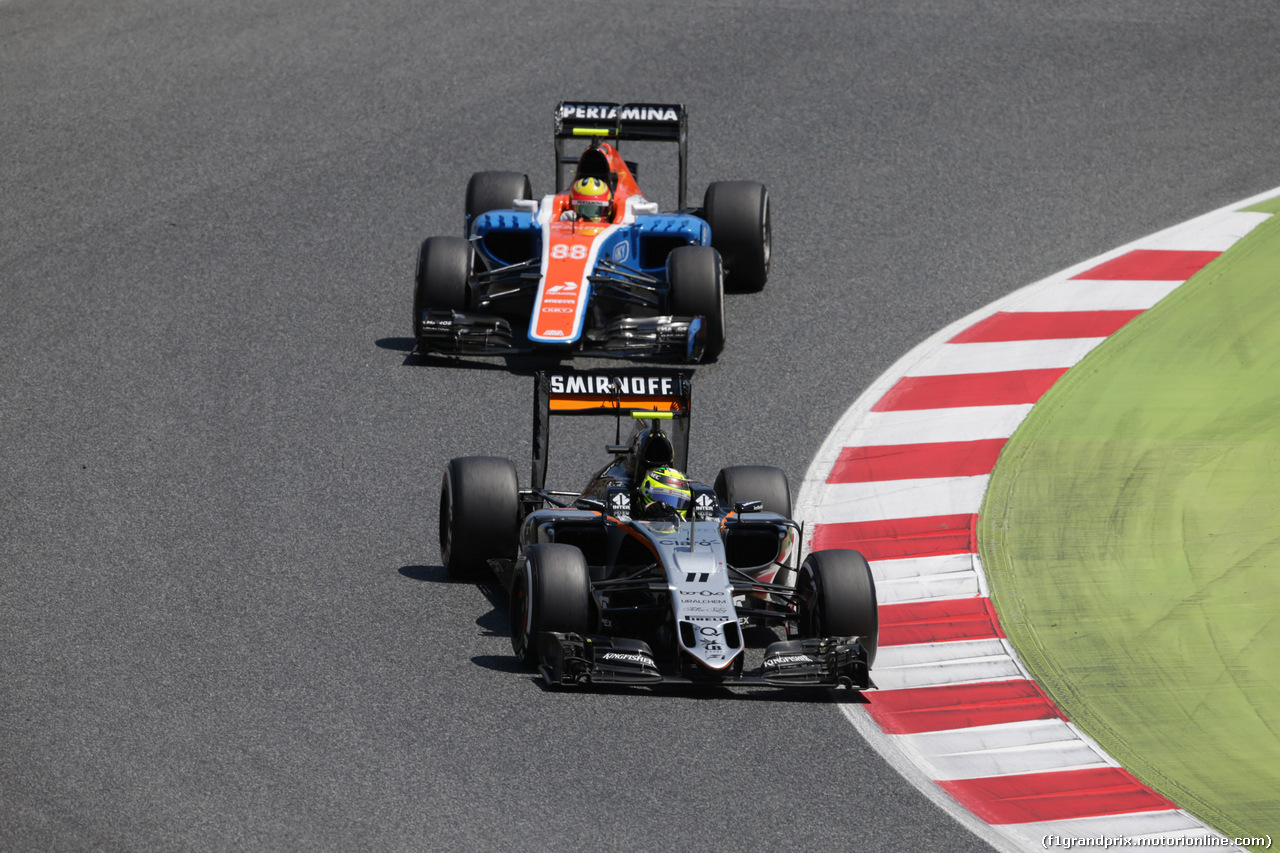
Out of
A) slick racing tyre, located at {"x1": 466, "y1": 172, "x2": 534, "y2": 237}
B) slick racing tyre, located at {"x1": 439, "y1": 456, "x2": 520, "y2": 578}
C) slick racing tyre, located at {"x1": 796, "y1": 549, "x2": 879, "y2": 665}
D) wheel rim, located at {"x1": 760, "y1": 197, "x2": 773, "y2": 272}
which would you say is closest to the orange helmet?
slick racing tyre, located at {"x1": 466, "y1": 172, "x2": 534, "y2": 237}

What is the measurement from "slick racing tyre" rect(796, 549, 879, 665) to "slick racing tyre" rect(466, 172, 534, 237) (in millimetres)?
8181

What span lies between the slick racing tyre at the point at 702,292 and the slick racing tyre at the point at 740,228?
1.57m

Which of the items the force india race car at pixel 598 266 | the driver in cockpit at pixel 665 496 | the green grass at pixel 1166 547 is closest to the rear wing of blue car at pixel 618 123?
the force india race car at pixel 598 266

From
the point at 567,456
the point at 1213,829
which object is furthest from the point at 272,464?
the point at 1213,829

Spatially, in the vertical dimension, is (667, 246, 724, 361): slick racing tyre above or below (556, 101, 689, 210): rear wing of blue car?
below

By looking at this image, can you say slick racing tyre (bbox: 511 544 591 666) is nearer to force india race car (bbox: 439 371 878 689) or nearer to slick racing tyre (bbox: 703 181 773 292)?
force india race car (bbox: 439 371 878 689)

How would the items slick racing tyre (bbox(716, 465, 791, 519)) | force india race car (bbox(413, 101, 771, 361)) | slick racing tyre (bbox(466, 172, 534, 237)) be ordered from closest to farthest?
1. slick racing tyre (bbox(716, 465, 791, 519))
2. force india race car (bbox(413, 101, 771, 361))
3. slick racing tyre (bbox(466, 172, 534, 237))

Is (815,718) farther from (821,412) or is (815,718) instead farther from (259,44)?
(259,44)

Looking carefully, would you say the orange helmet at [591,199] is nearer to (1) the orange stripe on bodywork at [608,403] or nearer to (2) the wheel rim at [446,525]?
(1) the orange stripe on bodywork at [608,403]

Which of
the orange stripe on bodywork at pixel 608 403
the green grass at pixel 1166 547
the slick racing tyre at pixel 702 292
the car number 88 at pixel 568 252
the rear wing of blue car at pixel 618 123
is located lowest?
the green grass at pixel 1166 547

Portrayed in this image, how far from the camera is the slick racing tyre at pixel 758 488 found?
12.1m

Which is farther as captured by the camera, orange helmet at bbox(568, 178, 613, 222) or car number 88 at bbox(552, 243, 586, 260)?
orange helmet at bbox(568, 178, 613, 222)

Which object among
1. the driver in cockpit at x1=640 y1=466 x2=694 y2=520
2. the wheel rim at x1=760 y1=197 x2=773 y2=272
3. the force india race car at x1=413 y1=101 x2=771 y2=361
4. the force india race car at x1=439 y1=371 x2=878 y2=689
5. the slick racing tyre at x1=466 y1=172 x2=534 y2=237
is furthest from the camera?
the slick racing tyre at x1=466 y1=172 x2=534 y2=237

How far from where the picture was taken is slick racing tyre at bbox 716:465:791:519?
477 inches
